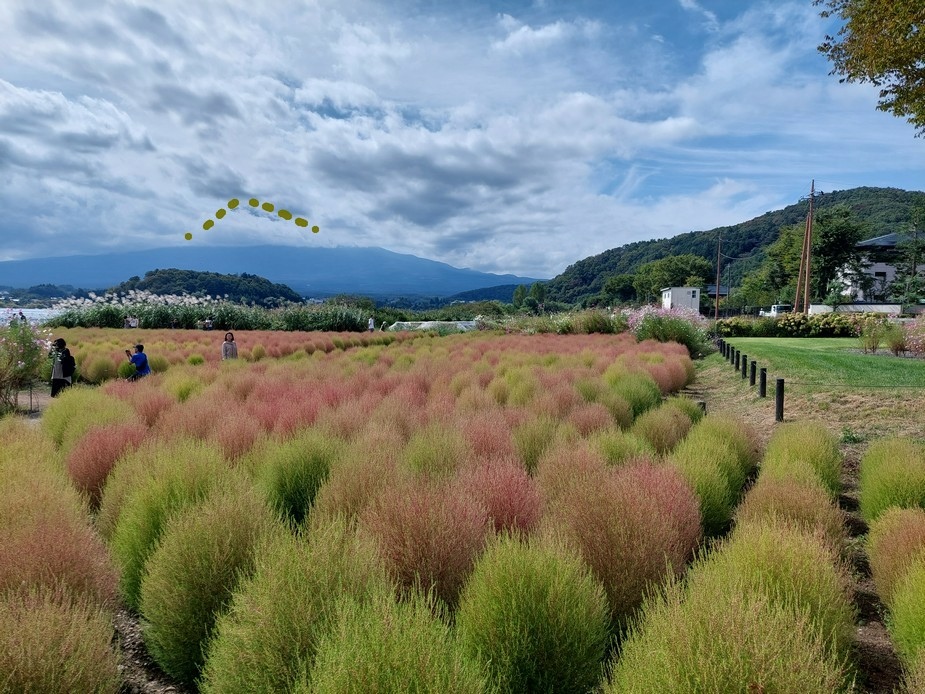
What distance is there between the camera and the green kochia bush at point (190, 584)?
2.98 m

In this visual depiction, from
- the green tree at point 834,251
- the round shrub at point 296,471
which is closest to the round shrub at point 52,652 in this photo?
the round shrub at point 296,471

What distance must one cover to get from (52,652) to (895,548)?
4627 millimetres

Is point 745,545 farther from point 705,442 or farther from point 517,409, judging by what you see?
point 517,409

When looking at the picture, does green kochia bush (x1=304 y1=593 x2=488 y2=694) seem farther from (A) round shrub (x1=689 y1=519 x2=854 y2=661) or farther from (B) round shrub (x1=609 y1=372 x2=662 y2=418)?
(B) round shrub (x1=609 y1=372 x2=662 y2=418)

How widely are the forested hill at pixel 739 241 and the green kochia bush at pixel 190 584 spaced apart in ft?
266

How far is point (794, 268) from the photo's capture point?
72.5 meters

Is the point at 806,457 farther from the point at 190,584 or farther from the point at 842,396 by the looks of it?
the point at 190,584

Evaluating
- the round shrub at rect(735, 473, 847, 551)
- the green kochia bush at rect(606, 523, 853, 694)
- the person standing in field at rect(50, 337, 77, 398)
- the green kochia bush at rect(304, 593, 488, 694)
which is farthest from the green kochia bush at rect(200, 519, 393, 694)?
the person standing in field at rect(50, 337, 77, 398)

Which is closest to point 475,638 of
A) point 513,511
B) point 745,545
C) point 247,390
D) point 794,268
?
point 513,511

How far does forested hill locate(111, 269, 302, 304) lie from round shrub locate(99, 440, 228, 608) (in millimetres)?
44908

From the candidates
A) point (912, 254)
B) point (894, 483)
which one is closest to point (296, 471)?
point (894, 483)

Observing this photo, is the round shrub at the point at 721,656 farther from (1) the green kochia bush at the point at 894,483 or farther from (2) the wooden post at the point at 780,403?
(2) the wooden post at the point at 780,403

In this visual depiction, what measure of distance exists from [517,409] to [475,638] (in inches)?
190

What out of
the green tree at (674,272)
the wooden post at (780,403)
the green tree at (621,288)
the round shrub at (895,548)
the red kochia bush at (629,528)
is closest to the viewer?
the red kochia bush at (629,528)
